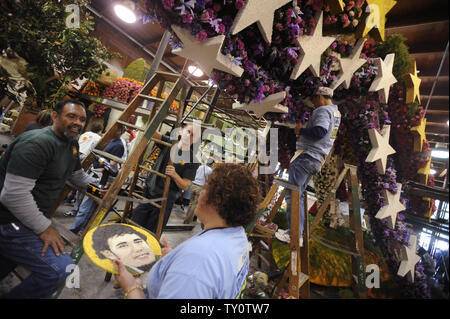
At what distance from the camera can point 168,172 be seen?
2.94 m

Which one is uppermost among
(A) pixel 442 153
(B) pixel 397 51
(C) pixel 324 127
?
(B) pixel 397 51

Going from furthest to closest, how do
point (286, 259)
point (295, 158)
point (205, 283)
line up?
point (286, 259) → point (295, 158) → point (205, 283)

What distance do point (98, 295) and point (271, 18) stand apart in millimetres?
3291

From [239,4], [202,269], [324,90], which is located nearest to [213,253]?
[202,269]

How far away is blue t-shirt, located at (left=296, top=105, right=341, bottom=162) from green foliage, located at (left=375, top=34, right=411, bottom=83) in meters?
1.68

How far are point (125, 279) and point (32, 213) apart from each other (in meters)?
0.92

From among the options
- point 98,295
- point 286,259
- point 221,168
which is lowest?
point 286,259

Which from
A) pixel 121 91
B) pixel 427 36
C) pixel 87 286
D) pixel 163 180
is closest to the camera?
pixel 87 286

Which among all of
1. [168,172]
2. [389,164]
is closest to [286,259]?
[389,164]

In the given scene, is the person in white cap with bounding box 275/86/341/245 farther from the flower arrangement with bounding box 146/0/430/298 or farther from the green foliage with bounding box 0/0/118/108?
the green foliage with bounding box 0/0/118/108

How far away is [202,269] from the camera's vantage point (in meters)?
0.93

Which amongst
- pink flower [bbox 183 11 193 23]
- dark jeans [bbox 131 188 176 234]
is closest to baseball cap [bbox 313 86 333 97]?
pink flower [bbox 183 11 193 23]

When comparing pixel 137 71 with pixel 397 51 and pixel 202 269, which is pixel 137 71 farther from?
pixel 202 269
